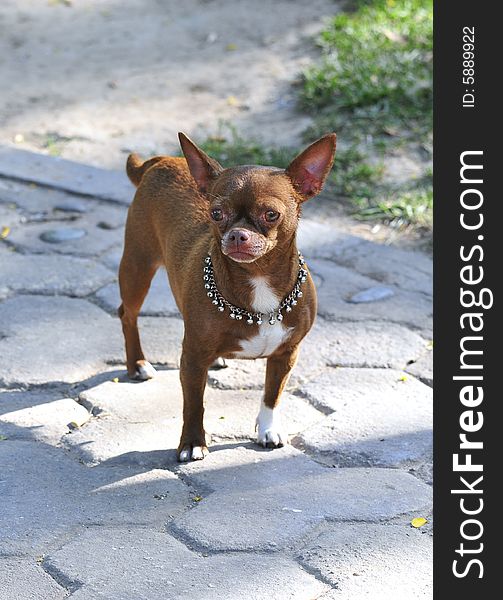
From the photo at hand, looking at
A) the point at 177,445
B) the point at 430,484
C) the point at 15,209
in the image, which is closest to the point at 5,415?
the point at 177,445

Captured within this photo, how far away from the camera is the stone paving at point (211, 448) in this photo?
132 inches

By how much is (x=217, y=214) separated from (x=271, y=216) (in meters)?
0.18

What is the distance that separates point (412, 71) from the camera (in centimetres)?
809

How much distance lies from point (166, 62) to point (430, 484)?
593 centimetres

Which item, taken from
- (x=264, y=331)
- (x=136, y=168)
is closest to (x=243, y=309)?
(x=264, y=331)

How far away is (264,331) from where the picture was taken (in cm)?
384

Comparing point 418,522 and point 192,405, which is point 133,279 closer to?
point 192,405

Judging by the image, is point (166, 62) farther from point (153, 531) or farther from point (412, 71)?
point (153, 531)

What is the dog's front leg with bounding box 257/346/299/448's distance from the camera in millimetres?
4086

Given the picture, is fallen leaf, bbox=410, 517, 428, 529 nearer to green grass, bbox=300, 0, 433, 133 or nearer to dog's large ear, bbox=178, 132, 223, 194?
dog's large ear, bbox=178, 132, 223, 194

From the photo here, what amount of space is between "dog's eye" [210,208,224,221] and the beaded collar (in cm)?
41

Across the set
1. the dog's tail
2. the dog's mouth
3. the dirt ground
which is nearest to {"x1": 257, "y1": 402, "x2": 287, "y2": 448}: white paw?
the dog's mouth

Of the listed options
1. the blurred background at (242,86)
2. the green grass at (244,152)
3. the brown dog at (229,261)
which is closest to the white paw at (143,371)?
the brown dog at (229,261)

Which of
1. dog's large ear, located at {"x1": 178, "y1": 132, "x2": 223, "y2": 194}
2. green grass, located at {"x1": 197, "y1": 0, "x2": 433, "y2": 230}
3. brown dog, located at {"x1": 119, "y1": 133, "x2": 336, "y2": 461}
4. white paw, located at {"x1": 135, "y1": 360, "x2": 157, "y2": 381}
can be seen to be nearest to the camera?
brown dog, located at {"x1": 119, "y1": 133, "x2": 336, "y2": 461}
